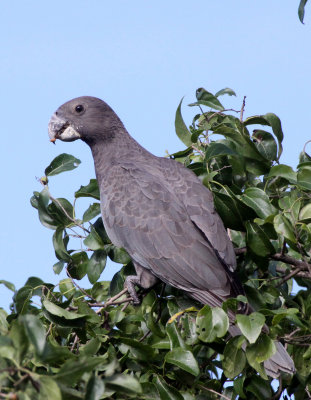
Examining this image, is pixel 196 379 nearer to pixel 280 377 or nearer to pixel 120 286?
pixel 280 377

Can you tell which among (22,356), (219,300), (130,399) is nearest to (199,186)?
(219,300)

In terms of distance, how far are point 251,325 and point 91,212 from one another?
1.74m

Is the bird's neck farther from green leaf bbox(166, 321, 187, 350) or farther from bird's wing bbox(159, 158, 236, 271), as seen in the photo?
green leaf bbox(166, 321, 187, 350)

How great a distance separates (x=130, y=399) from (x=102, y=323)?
628 millimetres

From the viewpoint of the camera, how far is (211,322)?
3.37m

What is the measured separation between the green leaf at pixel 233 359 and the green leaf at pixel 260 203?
0.75 metres

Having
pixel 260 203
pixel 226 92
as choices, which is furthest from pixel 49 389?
pixel 226 92

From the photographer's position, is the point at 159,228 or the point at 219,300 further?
the point at 159,228

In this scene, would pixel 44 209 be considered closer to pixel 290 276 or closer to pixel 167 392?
pixel 167 392

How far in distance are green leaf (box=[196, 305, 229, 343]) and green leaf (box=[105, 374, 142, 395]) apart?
3.02 feet

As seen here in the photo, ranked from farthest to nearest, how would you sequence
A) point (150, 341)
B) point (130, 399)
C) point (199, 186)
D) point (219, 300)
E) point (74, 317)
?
point (199, 186) < point (219, 300) < point (150, 341) < point (74, 317) < point (130, 399)

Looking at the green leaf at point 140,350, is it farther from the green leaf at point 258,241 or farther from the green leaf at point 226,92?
the green leaf at point 226,92

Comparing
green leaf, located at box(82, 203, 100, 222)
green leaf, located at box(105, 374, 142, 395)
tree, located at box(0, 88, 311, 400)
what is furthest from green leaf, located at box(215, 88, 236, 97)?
green leaf, located at box(105, 374, 142, 395)

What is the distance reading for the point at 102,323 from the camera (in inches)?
146
